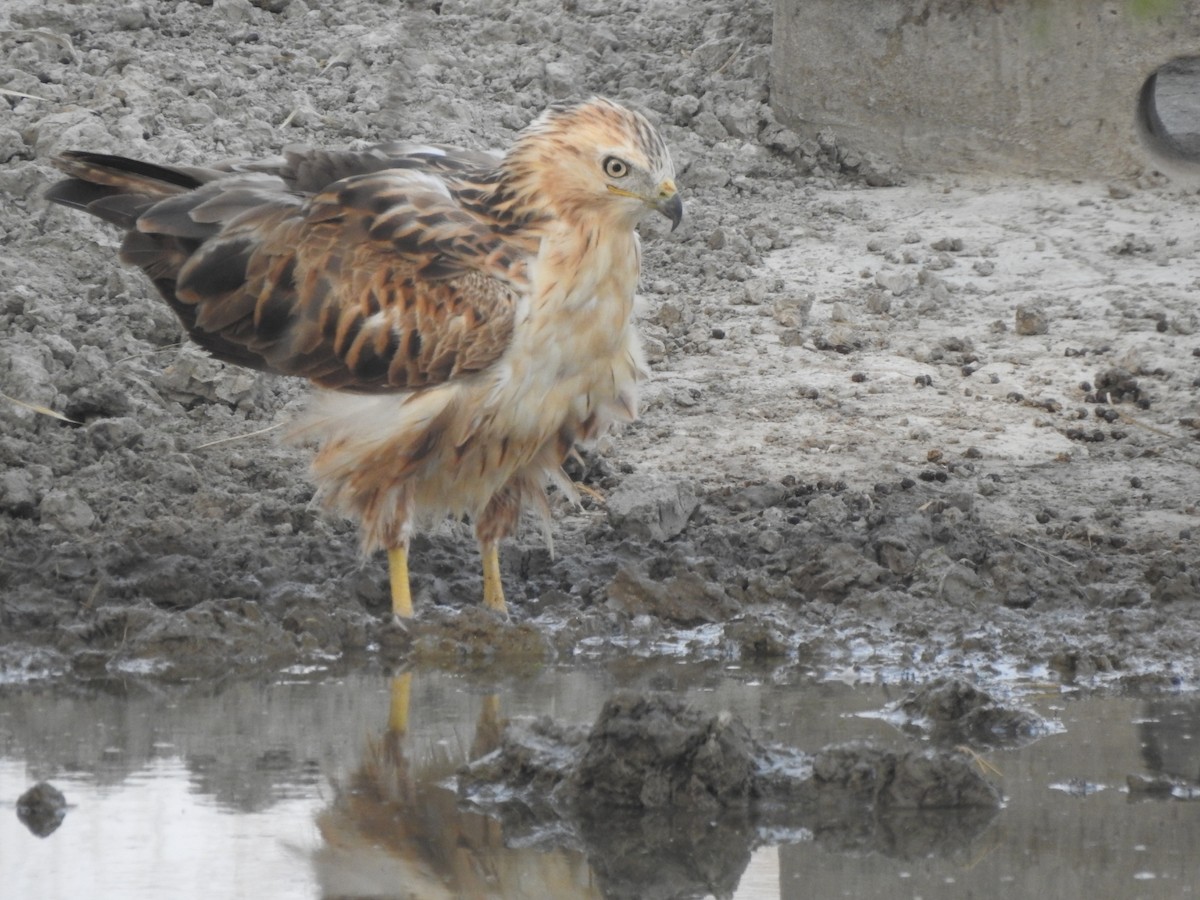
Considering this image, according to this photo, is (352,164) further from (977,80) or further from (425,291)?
(977,80)

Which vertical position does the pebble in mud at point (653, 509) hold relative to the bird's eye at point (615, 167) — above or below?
below

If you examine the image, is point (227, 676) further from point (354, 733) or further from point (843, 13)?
point (843, 13)

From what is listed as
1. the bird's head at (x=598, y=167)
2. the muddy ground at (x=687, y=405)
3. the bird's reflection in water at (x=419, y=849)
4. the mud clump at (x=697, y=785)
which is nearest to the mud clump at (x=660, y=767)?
the mud clump at (x=697, y=785)

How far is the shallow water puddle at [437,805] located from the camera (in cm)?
438

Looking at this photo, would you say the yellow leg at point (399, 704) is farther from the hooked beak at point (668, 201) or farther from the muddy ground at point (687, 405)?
the hooked beak at point (668, 201)

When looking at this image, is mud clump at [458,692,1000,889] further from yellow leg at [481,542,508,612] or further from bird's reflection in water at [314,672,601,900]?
yellow leg at [481,542,508,612]

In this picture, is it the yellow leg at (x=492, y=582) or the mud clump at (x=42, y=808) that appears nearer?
the mud clump at (x=42, y=808)

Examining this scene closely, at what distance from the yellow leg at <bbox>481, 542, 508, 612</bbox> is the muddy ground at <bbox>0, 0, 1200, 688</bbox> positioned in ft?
0.36

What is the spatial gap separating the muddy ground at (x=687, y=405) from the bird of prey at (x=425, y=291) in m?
0.48

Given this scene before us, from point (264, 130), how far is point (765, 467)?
3728mm

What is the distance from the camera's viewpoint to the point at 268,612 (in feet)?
21.7

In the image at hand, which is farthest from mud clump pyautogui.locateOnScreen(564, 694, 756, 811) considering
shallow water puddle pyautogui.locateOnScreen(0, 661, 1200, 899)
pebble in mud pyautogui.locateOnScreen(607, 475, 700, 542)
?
pebble in mud pyautogui.locateOnScreen(607, 475, 700, 542)

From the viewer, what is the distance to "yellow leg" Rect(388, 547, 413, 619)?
664 centimetres

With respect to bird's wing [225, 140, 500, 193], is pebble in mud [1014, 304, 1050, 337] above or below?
below
